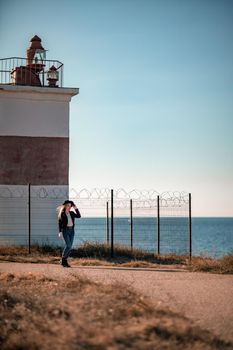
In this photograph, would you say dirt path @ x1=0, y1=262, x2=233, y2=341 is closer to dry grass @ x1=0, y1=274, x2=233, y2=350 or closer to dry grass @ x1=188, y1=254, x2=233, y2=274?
dry grass @ x1=188, y1=254, x2=233, y2=274

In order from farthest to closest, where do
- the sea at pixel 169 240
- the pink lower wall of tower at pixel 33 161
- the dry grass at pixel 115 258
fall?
the sea at pixel 169 240, the pink lower wall of tower at pixel 33 161, the dry grass at pixel 115 258

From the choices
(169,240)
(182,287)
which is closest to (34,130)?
(182,287)

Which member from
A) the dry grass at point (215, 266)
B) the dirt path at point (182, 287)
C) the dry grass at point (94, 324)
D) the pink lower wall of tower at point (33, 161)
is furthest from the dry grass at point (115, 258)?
the dry grass at point (94, 324)

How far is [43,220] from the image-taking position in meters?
24.7

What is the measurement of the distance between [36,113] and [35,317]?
16.9 m

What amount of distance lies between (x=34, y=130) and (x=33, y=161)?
1300 mm

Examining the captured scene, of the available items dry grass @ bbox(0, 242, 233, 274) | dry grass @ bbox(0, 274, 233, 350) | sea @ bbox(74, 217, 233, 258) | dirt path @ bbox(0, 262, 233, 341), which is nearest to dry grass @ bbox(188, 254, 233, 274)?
dry grass @ bbox(0, 242, 233, 274)

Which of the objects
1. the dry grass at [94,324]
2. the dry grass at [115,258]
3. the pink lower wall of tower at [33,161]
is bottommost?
the dry grass at [115,258]

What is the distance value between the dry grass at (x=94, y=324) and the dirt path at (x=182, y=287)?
0.72 meters

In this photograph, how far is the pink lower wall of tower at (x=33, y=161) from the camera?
79.7 feet

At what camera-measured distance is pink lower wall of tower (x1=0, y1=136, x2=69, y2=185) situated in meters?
24.3

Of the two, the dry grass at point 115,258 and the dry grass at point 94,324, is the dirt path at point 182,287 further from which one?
the dry grass at point 115,258

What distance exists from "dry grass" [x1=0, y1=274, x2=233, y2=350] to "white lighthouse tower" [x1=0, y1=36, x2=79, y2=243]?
13.6m

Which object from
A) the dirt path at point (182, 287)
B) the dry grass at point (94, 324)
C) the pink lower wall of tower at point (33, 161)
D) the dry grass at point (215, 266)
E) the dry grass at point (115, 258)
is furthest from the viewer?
the pink lower wall of tower at point (33, 161)
